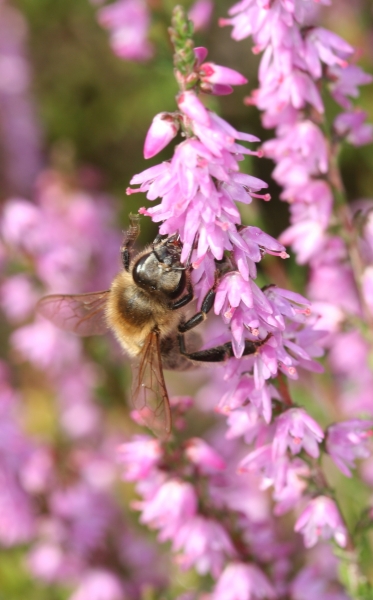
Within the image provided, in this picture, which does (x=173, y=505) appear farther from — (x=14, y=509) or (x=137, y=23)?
(x=137, y=23)

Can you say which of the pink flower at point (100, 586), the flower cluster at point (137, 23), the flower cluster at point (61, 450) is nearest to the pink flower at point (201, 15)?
the flower cluster at point (137, 23)

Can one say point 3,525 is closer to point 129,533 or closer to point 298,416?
point 129,533

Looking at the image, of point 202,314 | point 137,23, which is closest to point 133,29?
point 137,23

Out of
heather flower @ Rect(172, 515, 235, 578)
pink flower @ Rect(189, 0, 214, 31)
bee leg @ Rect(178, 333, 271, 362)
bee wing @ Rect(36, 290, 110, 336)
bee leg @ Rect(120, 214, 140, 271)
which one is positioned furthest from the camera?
pink flower @ Rect(189, 0, 214, 31)

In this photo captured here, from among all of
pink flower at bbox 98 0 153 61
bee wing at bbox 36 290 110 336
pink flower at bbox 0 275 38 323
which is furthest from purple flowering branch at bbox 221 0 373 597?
pink flower at bbox 0 275 38 323

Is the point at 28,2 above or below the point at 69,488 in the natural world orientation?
above

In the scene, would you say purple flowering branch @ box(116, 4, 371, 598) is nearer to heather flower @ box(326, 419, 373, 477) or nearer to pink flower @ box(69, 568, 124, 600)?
heather flower @ box(326, 419, 373, 477)

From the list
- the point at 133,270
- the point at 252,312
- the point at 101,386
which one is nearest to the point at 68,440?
the point at 101,386
